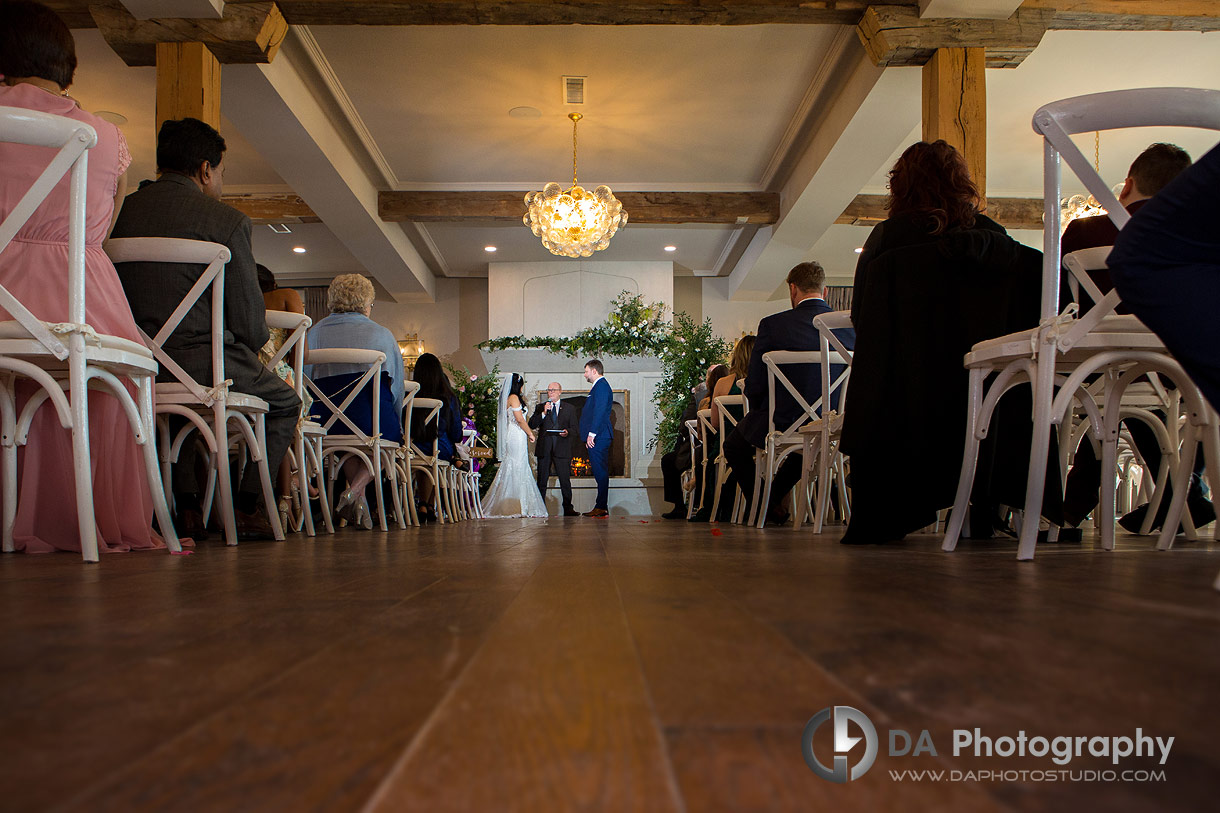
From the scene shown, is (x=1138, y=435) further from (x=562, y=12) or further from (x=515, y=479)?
(x=515, y=479)

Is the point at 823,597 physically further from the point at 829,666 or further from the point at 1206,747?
the point at 1206,747

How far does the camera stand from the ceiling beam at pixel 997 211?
317 inches

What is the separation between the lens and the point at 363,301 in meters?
4.32

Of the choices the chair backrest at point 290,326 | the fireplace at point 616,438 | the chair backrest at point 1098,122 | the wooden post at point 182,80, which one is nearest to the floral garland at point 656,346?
the fireplace at point 616,438

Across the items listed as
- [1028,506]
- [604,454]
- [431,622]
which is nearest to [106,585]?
[431,622]

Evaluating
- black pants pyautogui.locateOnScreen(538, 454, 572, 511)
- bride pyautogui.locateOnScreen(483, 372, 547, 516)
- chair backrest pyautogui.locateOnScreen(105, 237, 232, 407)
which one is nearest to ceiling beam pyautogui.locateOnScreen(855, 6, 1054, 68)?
chair backrest pyautogui.locateOnScreen(105, 237, 232, 407)

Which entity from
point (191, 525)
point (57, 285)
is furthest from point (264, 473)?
point (57, 285)

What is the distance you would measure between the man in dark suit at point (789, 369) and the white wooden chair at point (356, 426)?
5.70ft

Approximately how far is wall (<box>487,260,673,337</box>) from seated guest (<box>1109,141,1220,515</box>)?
9088 millimetres

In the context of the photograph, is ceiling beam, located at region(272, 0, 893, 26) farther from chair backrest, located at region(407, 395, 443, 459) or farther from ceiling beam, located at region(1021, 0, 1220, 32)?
chair backrest, located at region(407, 395, 443, 459)

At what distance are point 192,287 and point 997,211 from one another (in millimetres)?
7852

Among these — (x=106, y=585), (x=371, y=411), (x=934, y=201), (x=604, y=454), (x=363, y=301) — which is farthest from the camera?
(x=604, y=454)

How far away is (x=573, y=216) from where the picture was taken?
20.9ft

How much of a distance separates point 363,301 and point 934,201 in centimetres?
293
